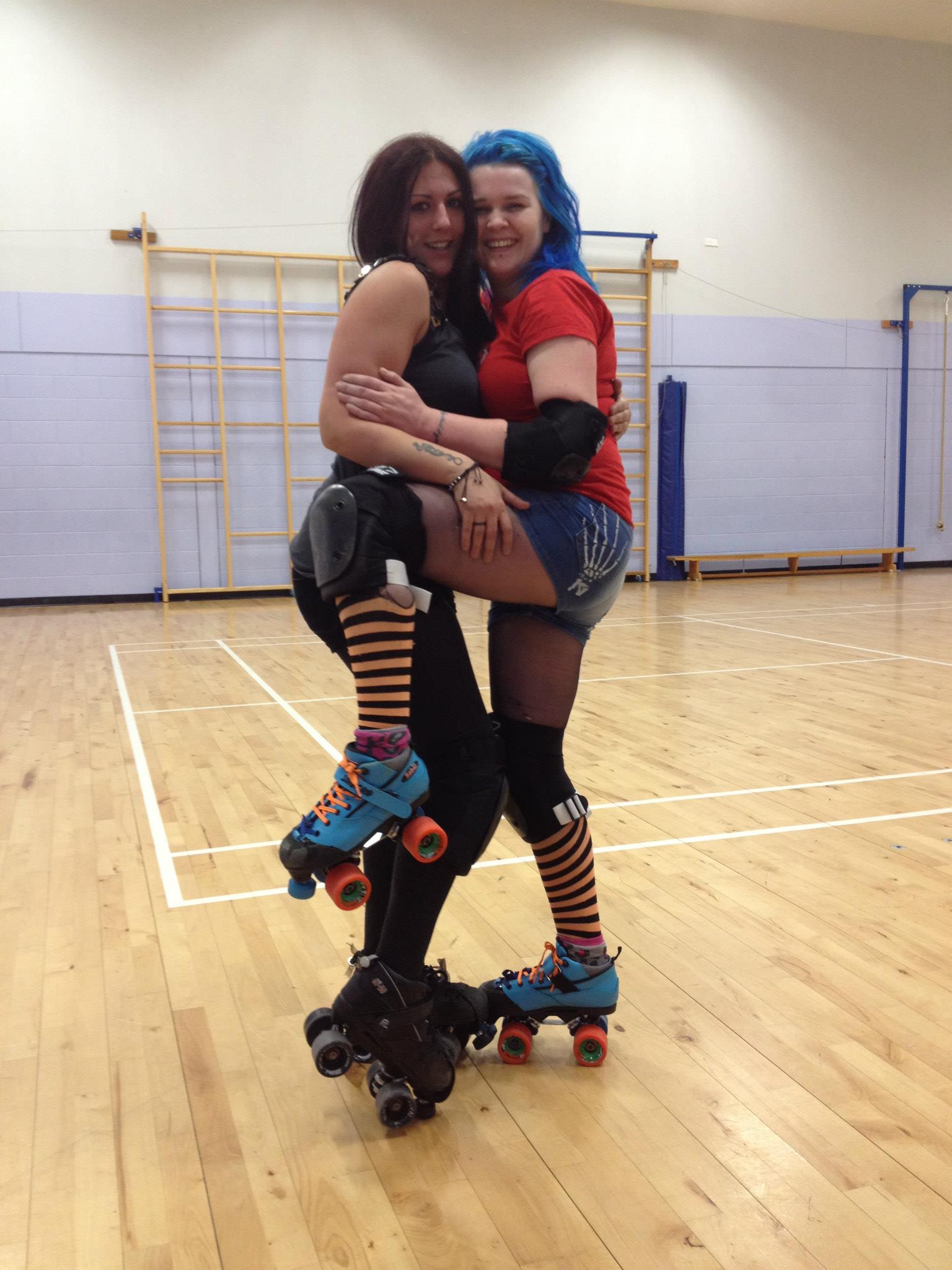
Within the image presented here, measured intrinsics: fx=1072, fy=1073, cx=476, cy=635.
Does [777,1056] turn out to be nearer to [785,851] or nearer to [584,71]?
[785,851]

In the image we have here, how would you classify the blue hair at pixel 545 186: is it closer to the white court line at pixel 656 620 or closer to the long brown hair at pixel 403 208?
the long brown hair at pixel 403 208

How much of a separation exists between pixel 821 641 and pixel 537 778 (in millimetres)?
4796

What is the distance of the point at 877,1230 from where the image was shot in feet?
3.80

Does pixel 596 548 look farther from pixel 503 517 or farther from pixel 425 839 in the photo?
pixel 425 839

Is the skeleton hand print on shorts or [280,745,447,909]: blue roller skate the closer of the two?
[280,745,447,909]: blue roller skate

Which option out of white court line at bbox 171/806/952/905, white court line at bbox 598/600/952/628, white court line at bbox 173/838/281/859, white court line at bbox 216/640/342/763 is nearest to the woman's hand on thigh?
white court line at bbox 171/806/952/905

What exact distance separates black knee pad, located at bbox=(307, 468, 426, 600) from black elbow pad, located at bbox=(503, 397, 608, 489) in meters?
0.14

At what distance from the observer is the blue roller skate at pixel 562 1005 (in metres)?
1.56

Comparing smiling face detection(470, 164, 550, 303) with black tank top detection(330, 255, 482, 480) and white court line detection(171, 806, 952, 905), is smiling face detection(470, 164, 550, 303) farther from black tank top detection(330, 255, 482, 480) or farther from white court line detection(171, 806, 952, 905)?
white court line detection(171, 806, 952, 905)

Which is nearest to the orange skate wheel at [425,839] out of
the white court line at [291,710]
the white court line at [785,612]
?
the white court line at [291,710]

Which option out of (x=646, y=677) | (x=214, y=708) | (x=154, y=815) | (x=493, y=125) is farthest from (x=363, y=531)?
(x=493, y=125)

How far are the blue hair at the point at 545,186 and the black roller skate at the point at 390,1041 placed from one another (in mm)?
949

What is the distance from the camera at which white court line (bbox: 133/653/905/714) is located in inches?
171

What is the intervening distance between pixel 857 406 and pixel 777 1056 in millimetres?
9917
